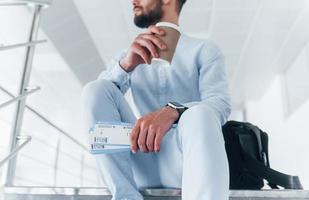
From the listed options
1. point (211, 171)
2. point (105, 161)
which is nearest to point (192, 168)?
point (211, 171)

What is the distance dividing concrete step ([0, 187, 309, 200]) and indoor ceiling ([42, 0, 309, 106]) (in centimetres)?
215

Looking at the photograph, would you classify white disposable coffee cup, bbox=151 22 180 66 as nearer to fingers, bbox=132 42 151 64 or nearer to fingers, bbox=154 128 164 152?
fingers, bbox=132 42 151 64

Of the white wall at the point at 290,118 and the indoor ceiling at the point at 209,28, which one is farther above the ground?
the indoor ceiling at the point at 209,28

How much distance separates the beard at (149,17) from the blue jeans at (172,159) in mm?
264

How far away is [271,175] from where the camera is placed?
81 centimetres

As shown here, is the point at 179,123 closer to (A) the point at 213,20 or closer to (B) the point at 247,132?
(B) the point at 247,132

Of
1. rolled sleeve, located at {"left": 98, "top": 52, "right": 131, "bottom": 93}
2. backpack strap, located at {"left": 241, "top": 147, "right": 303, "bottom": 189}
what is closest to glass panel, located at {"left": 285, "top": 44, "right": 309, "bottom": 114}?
backpack strap, located at {"left": 241, "top": 147, "right": 303, "bottom": 189}

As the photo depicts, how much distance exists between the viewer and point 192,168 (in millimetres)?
506

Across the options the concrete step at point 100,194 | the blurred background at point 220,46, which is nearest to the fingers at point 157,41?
the concrete step at point 100,194

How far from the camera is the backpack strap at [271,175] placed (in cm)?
79

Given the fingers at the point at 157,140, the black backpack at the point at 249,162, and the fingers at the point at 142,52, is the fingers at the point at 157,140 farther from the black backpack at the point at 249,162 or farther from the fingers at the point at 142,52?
the black backpack at the point at 249,162

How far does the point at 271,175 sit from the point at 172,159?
0.30m

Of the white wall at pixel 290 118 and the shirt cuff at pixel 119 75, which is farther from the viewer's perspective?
the white wall at pixel 290 118

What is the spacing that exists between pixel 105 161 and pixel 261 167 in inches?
14.7
